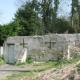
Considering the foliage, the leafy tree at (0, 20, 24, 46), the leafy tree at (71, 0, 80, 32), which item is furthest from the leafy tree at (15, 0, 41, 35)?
the foliage

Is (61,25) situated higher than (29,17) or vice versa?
(29,17)

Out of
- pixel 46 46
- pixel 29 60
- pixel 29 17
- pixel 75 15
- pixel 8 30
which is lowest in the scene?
pixel 29 60

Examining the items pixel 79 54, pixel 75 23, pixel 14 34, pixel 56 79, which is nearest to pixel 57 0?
pixel 75 23

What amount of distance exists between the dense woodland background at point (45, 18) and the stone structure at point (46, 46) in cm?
1218

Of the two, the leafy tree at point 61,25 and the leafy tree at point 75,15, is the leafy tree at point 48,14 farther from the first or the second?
the leafy tree at point 75,15

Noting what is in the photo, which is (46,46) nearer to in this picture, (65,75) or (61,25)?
(65,75)

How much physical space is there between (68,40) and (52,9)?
2078cm

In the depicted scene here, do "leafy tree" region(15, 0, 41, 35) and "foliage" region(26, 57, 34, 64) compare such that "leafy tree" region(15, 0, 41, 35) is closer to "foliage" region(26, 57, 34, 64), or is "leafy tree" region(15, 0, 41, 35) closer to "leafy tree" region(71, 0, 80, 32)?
"leafy tree" region(71, 0, 80, 32)

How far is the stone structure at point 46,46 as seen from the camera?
18.0 metres

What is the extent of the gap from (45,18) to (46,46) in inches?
772

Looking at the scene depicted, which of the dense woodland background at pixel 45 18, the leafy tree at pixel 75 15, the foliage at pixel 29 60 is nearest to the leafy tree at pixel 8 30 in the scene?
Answer: the foliage at pixel 29 60

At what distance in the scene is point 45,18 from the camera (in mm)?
38000

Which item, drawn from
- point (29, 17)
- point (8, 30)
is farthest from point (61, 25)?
point (8, 30)

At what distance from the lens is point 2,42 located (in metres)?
20.4
